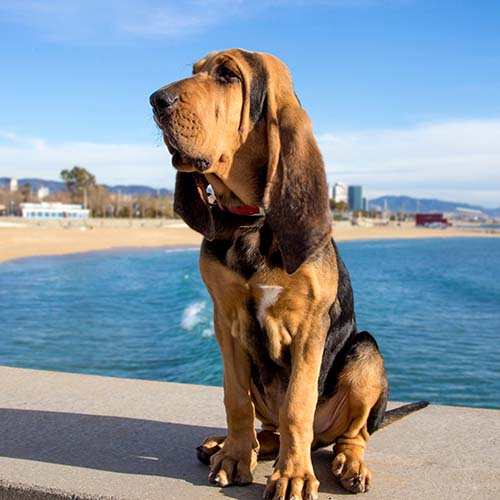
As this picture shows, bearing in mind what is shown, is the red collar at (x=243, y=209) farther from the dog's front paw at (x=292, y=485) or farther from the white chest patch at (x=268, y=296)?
the dog's front paw at (x=292, y=485)

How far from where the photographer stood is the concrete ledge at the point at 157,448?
3486 mm

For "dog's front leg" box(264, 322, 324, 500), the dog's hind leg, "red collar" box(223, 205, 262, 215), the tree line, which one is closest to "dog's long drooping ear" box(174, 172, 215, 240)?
"red collar" box(223, 205, 262, 215)

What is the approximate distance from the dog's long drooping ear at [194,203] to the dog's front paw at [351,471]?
1.40m

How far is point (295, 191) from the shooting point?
9.95 ft

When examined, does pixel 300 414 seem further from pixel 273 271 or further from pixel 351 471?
pixel 273 271

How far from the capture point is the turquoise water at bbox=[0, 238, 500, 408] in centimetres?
1232

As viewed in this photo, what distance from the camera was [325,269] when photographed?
338 centimetres

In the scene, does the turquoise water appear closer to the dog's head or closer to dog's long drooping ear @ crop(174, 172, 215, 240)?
dog's long drooping ear @ crop(174, 172, 215, 240)

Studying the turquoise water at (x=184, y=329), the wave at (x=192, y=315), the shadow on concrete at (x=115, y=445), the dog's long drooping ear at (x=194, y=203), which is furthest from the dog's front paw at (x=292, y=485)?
the wave at (x=192, y=315)

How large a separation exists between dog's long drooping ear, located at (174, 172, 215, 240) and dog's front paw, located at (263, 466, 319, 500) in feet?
3.95

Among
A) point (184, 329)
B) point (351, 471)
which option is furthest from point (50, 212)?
point (351, 471)

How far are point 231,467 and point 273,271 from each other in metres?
1.10

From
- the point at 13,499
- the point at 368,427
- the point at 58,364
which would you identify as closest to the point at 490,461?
the point at 368,427

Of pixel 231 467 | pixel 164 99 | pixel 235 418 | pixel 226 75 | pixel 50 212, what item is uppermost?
pixel 226 75
